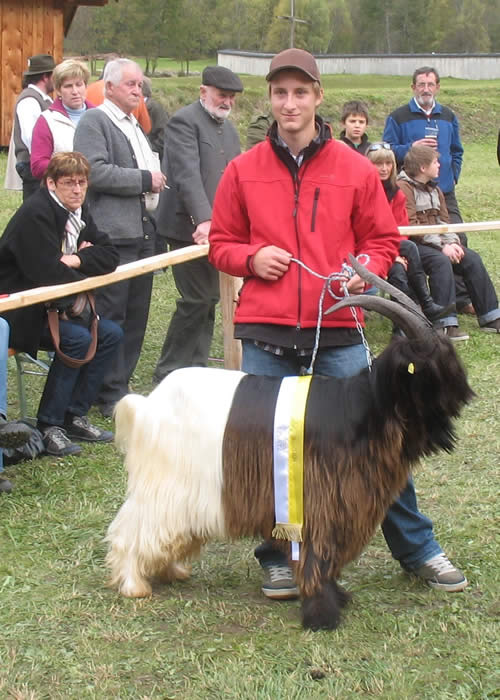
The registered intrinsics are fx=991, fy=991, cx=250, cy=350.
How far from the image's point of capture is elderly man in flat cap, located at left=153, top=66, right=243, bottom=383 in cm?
743

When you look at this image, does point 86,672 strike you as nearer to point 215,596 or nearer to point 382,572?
point 215,596

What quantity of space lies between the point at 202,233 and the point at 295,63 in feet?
11.2

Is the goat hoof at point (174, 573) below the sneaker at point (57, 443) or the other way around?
below

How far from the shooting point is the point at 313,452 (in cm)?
Answer: 400

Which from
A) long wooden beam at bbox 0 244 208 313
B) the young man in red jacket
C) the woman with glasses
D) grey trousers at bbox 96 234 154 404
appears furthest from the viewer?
the woman with glasses

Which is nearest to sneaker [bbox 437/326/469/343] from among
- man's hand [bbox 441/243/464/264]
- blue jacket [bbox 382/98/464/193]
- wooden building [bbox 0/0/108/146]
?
man's hand [bbox 441/243/464/264]

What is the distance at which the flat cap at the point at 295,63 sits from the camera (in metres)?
4.04

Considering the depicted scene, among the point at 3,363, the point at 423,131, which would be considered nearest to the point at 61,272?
the point at 3,363

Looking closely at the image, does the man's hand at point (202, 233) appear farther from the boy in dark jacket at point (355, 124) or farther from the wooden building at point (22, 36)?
the wooden building at point (22, 36)

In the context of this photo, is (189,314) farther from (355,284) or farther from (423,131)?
(423,131)

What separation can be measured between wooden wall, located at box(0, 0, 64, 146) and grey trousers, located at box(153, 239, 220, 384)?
15.1 metres

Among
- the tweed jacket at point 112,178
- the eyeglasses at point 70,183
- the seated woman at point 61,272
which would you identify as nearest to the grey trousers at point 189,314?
the tweed jacket at point 112,178

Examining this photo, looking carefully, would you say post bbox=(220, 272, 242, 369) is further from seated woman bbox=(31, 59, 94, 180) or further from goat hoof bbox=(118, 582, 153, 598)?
goat hoof bbox=(118, 582, 153, 598)

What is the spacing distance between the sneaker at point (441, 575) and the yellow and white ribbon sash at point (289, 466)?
2.41 feet
